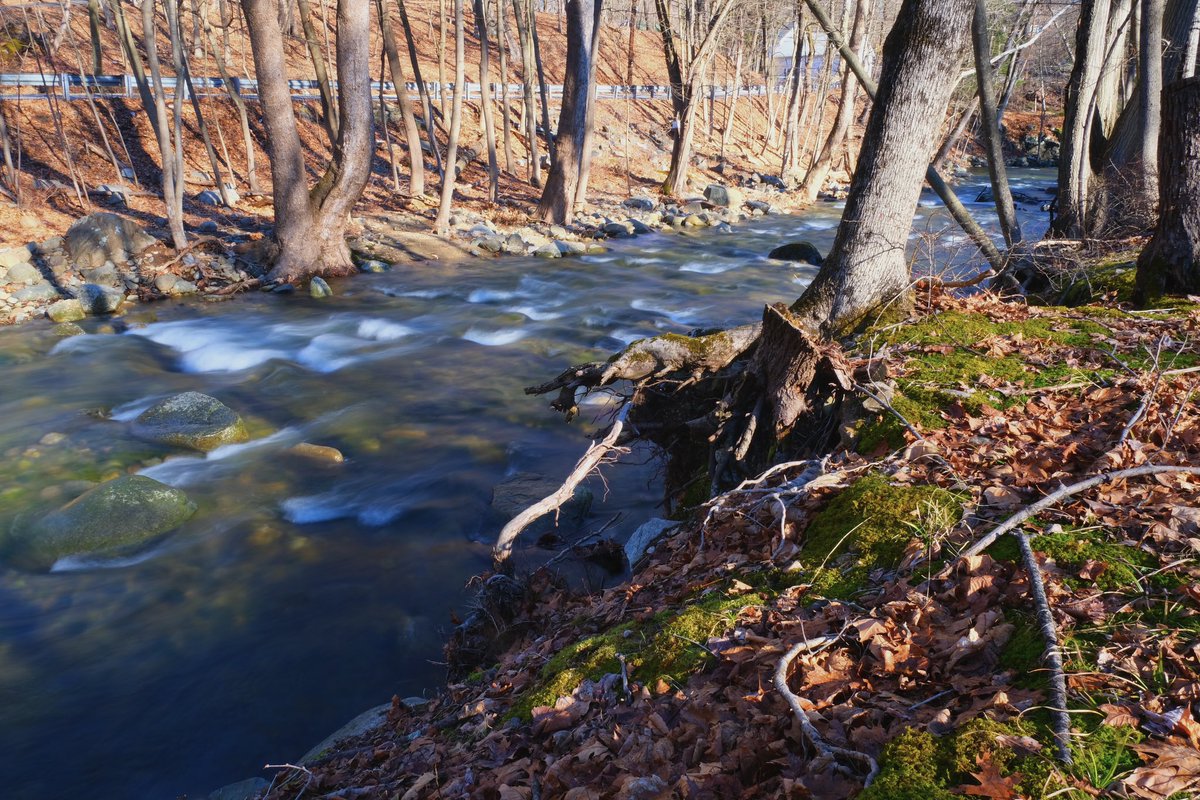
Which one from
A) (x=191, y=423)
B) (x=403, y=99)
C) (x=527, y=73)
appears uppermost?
(x=527, y=73)

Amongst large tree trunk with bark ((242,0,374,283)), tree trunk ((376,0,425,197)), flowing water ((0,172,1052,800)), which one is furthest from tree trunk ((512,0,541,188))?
flowing water ((0,172,1052,800))

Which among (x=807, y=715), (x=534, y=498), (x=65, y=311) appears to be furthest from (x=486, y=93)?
(x=807, y=715)

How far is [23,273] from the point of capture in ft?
47.6

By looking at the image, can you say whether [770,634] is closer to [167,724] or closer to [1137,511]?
[1137,511]

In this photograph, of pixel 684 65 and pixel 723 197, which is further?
pixel 723 197

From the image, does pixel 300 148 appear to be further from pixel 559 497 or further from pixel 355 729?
pixel 355 729

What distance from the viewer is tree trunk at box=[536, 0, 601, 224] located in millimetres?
19750

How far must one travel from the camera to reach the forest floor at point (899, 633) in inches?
86.4

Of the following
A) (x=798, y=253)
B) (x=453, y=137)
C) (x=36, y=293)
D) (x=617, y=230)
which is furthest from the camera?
(x=617, y=230)

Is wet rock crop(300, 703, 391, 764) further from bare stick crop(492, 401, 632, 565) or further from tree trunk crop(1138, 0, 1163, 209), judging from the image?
tree trunk crop(1138, 0, 1163, 209)

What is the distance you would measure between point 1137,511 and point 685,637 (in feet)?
6.37

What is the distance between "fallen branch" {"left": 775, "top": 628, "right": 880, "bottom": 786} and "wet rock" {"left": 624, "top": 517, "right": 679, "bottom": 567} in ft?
8.99

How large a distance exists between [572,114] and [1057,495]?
19309 millimetres

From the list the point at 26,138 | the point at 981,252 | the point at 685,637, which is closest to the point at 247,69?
the point at 26,138
